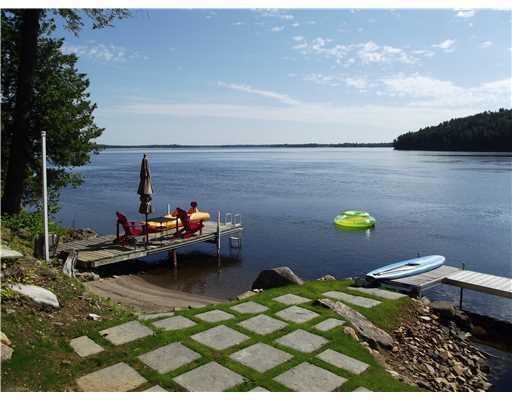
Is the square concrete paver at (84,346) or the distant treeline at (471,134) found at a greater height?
the distant treeline at (471,134)

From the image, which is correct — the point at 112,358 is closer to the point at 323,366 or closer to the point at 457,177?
the point at 323,366

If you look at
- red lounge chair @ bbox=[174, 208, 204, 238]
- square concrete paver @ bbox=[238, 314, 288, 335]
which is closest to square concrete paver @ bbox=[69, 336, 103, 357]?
square concrete paver @ bbox=[238, 314, 288, 335]

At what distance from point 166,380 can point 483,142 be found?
15484cm

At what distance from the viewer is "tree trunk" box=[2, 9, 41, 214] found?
13430mm

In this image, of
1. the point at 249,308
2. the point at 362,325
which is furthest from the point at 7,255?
the point at 362,325

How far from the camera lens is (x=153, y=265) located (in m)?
22.6

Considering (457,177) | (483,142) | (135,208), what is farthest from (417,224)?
(483,142)

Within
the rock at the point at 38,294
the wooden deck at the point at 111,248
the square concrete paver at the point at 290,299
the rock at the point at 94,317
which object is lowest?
the wooden deck at the point at 111,248

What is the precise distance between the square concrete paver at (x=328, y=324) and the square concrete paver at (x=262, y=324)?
0.75m

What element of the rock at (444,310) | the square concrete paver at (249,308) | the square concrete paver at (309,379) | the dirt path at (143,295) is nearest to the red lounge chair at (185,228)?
the dirt path at (143,295)

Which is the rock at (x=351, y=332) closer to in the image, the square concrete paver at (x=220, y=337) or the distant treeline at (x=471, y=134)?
the square concrete paver at (x=220, y=337)

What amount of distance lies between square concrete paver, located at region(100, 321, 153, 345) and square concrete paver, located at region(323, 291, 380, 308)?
18.9ft

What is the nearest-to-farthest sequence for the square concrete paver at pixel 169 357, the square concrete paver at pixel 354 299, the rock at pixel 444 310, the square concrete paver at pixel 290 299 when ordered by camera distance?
1. the square concrete paver at pixel 169 357
2. the square concrete paver at pixel 290 299
3. the square concrete paver at pixel 354 299
4. the rock at pixel 444 310

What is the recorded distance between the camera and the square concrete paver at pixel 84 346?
7.18m
